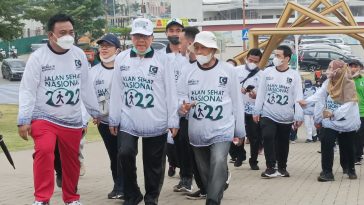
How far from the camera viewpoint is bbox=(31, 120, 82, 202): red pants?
752cm

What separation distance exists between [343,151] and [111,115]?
15.9ft

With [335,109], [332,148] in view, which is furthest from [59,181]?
[335,109]

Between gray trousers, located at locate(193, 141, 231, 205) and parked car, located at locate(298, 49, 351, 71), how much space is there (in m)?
38.6

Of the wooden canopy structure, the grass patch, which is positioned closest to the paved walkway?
the grass patch

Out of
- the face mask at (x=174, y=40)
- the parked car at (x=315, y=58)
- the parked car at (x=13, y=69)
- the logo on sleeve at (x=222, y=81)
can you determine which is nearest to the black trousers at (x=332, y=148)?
the face mask at (x=174, y=40)

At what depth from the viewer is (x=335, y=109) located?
1123cm

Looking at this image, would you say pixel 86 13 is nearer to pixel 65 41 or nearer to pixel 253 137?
pixel 253 137

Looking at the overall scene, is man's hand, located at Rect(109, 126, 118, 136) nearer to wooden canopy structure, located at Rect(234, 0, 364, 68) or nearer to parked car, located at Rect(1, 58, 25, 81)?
wooden canopy structure, located at Rect(234, 0, 364, 68)

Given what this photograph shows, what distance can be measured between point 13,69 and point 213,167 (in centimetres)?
4475

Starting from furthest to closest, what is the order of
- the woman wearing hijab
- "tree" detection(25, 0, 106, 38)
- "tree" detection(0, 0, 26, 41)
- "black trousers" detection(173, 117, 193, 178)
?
1. "tree" detection(25, 0, 106, 38)
2. "tree" detection(0, 0, 26, 41)
3. the woman wearing hijab
4. "black trousers" detection(173, 117, 193, 178)

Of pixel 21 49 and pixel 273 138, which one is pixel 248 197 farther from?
pixel 21 49

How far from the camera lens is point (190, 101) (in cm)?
809

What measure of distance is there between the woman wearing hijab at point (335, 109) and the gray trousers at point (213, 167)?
344 centimetres

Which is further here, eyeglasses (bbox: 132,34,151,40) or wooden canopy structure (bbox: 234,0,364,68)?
wooden canopy structure (bbox: 234,0,364,68)
